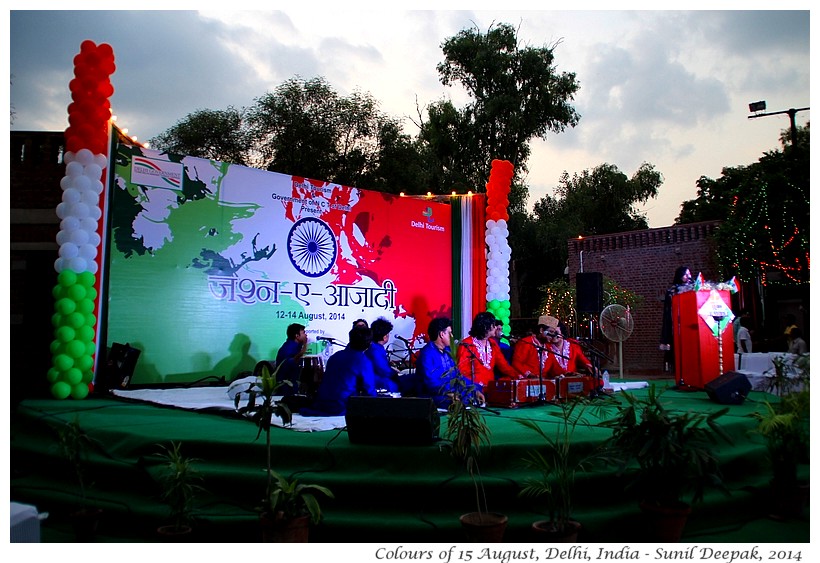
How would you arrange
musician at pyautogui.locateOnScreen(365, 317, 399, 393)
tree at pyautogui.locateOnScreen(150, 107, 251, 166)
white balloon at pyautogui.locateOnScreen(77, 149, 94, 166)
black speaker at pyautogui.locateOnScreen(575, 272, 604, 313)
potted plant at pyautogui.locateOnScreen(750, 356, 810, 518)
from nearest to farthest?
potted plant at pyautogui.locateOnScreen(750, 356, 810, 518) → musician at pyautogui.locateOnScreen(365, 317, 399, 393) → white balloon at pyautogui.locateOnScreen(77, 149, 94, 166) → black speaker at pyautogui.locateOnScreen(575, 272, 604, 313) → tree at pyautogui.locateOnScreen(150, 107, 251, 166)

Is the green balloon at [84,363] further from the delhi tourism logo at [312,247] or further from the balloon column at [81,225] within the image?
the delhi tourism logo at [312,247]

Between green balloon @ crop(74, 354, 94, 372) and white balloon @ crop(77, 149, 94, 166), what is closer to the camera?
green balloon @ crop(74, 354, 94, 372)

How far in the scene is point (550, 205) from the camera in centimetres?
2631

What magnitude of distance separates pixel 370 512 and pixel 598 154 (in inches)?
874

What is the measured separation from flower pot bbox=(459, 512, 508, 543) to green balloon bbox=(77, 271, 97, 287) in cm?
562

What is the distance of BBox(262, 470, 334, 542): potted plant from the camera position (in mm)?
3354

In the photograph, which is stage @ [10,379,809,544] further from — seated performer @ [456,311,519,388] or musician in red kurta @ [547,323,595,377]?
musician in red kurta @ [547,323,595,377]

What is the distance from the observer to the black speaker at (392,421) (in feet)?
13.8

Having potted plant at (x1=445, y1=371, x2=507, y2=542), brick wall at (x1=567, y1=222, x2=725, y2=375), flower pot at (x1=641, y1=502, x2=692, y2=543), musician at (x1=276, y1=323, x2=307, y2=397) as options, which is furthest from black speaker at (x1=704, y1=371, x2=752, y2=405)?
brick wall at (x1=567, y1=222, x2=725, y2=375)

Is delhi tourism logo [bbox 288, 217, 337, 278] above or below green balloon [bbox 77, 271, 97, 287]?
above

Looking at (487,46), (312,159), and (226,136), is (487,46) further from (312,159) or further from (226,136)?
(226,136)

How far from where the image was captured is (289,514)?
3404 millimetres
